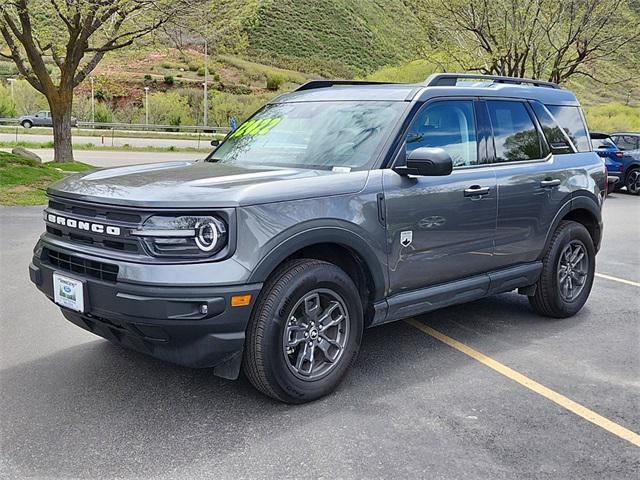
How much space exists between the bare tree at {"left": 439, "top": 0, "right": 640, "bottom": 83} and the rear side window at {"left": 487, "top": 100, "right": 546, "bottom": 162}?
20277 mm

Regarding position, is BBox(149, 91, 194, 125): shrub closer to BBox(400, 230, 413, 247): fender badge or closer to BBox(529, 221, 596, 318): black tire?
BBox(529, 221, 596, 318): black tire

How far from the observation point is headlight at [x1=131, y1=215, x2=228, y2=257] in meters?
3.42

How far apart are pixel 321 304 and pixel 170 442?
118 centimetres

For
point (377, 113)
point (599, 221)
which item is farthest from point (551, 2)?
point (377, 113)

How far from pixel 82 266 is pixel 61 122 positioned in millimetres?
15492

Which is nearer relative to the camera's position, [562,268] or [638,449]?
[638,449]

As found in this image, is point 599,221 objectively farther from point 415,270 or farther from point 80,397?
point 80,397

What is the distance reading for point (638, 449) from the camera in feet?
11.3

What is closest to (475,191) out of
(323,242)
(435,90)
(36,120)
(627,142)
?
(435,90)

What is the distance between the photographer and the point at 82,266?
12.1ft

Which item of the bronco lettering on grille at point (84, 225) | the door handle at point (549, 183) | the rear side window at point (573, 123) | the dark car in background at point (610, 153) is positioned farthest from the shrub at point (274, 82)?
the bronco lettering on grille at point (84, 225)

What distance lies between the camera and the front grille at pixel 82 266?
3.52 metres

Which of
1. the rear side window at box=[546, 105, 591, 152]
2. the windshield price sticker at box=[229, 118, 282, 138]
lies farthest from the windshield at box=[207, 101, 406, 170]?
the rear side window at box=[546, 105, 591, 152]

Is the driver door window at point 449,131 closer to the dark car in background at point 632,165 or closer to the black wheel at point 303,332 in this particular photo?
the black wheel at point 303,332
